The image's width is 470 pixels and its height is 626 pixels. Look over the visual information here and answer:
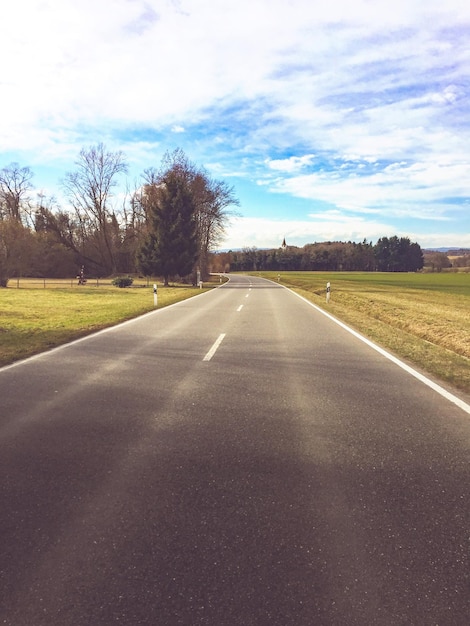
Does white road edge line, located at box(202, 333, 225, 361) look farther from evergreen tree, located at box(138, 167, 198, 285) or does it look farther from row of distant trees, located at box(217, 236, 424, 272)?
row of distant trees, located at box(217, 236, 424, 272)

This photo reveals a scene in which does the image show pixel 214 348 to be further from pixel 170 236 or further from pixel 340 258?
pixel 340 258

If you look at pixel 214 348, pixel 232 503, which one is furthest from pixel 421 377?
pixel 232 503

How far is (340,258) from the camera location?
143125mm

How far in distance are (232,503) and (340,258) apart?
147 m

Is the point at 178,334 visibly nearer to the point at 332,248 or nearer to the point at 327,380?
the point at 327,380

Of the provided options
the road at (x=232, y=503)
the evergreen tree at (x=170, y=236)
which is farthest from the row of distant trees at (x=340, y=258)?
the road at (x=232, y=503)

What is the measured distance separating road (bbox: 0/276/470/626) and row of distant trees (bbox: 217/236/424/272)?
133297 mm

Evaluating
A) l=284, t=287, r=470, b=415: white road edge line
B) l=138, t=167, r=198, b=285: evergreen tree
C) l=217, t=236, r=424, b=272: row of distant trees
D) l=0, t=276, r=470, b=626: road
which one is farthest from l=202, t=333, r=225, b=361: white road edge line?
l=217, t=236, r=424, b=272: row of distant trees

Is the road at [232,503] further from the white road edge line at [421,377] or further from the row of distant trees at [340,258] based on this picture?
the row of distant trees at [340,258]

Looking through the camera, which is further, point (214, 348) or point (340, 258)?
point (340, 258)

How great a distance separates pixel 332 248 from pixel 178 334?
14473 centimetres

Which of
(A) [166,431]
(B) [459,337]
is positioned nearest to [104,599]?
(A) [166,431]

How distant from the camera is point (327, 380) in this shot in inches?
238

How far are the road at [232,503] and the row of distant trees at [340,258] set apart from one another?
133297 millimetres
